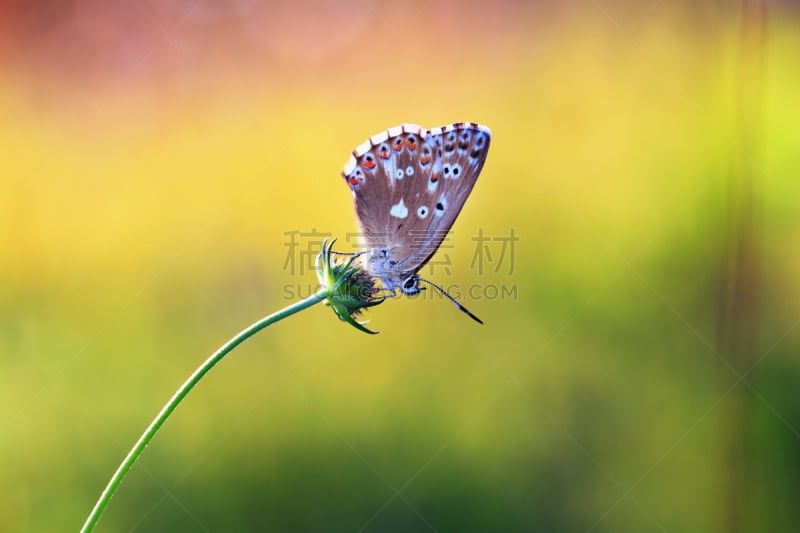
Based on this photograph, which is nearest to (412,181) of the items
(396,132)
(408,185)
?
(408,185)

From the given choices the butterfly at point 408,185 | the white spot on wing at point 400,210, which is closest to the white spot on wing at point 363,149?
the butterfly at point 408,185

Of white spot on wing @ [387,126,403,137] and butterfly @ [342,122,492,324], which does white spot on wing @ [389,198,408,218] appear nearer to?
butterfly @ [342,122,492,324]

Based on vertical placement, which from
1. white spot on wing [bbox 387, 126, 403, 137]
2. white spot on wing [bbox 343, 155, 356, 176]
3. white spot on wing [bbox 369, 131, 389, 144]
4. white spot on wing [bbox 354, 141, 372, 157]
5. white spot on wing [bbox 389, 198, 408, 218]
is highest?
white spot on wing [bbox 387, 126, 403, 137]

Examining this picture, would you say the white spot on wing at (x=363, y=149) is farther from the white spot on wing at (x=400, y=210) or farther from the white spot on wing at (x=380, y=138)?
the white spot on wing at (x=400, y=210)

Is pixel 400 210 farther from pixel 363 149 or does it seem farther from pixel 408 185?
pixel 363 149

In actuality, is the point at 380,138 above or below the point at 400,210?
above

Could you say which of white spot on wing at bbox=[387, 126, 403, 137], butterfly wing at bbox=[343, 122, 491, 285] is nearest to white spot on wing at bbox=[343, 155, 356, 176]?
butterfly wing at bbox=[343, 122, 491, 285]

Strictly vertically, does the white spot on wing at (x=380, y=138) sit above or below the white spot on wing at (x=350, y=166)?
above

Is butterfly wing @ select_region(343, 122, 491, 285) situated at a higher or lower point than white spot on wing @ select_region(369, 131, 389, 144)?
lower
